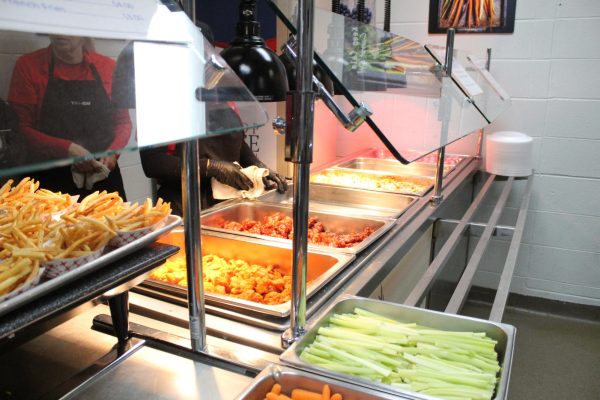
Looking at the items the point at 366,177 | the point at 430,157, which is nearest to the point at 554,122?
the point at 430,157

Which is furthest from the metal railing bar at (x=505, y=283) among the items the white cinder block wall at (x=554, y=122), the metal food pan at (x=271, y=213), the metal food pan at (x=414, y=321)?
the white cinder block wall at (x=554, y=122)

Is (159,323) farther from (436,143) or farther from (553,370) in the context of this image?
(553,370)

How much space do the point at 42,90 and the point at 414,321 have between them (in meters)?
1.01

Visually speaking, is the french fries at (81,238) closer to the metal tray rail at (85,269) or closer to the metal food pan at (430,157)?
the metal tray rail at (85,269)

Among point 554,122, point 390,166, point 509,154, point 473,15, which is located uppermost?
point 473,15

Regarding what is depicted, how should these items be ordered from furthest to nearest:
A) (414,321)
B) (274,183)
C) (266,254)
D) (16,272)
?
1. (274,183)
2. (266,254)
3. (414,321)
4. (16,272)

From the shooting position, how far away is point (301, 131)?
99 cm

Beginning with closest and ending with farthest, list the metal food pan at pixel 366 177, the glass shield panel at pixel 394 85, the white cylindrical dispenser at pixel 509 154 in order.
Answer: the glass shield panel at pixel 394 85 → the metal food pan at pixel 366 177 → the white cylindrical dispenser at pixel 509 154

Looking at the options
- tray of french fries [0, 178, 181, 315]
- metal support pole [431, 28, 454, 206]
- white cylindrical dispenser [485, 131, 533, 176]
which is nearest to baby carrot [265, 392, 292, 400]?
tray of french fries [0, 178, 181, 315]

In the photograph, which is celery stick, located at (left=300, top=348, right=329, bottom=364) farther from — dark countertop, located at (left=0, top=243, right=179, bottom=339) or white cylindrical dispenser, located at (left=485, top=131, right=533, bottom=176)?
white cylindrical dispenser, located at (left=485, top=131, right=533, bottom=176)

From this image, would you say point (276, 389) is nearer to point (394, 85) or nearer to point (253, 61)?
point (253, 61)

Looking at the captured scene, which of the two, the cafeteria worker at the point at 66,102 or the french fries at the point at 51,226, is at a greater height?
the cafeteria worker at the point at 66,102

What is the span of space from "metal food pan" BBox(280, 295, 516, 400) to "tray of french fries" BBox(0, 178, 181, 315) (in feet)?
1.32

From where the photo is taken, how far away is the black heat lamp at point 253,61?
3.31 feet
